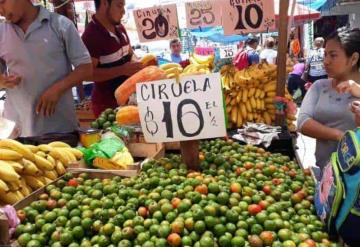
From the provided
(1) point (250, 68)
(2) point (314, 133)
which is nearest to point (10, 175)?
(2) point (314, 133)

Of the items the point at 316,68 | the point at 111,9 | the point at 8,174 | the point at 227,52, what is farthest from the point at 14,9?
the point at 316,68

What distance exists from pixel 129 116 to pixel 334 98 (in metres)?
1.41

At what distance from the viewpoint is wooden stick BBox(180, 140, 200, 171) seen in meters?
2.23

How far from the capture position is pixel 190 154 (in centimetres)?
226

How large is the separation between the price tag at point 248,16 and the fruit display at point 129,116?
6.49ft

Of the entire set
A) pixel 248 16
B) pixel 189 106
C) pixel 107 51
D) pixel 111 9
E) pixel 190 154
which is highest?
pixel 111 9

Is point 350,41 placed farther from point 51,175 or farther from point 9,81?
point 9,81

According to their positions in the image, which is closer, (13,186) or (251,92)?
(13,186)

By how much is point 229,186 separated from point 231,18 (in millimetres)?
2815

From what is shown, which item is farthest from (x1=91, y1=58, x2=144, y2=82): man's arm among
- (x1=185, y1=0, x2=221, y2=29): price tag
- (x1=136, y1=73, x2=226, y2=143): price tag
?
(x1=136, y1=73, x2=226, y2=143): price tag

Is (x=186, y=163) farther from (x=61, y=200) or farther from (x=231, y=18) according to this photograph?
(x=231, y=18)

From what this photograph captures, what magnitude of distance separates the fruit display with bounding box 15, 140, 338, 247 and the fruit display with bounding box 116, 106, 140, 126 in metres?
0.60

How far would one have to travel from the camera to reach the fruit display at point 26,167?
2.05 metres

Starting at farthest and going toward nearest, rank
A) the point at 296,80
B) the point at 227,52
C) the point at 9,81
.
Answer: the point at 296,80 → the point at 227,52 → the point at 9,81
